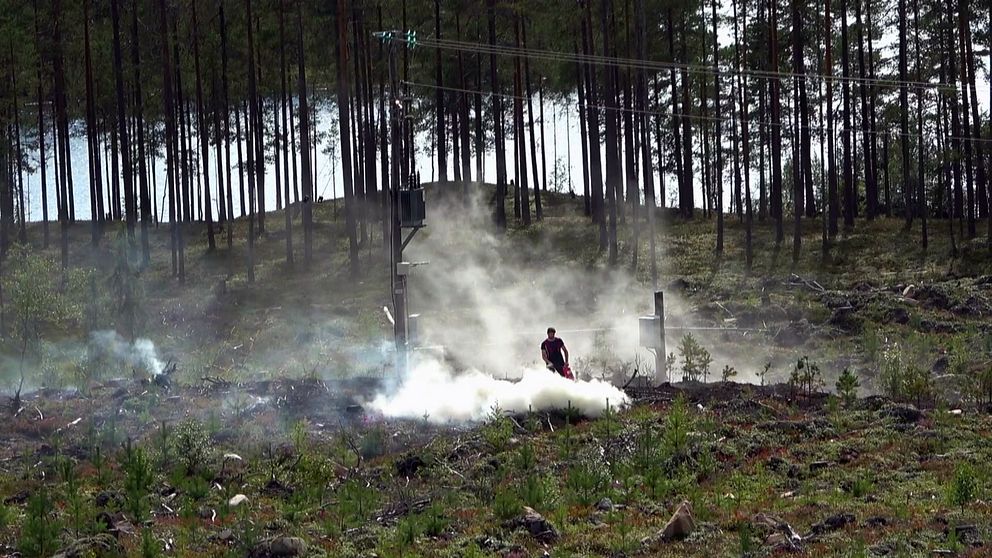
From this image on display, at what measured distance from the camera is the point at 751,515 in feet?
39.8

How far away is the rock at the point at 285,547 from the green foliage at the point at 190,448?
410 cm

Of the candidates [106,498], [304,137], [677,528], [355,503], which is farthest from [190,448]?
[304,137]

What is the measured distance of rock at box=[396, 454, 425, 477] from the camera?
1529cm

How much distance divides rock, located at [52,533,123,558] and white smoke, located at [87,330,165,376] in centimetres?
1489

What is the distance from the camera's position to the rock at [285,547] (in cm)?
1143

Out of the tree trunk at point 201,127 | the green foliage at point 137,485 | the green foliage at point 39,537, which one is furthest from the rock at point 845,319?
the tree trunk at point 201,127

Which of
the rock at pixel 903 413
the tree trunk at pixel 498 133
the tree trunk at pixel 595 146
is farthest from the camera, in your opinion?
the tree trunk at pixel 498 133

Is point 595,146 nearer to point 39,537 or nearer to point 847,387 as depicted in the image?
point 847,387

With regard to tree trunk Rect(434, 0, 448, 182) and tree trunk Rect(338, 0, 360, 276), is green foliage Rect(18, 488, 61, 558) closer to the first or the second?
tree trunk Rect(338, 0, 360, 276)

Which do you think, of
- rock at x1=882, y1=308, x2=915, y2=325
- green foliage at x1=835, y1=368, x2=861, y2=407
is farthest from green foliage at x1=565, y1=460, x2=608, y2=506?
rock at x1=882, y1=308, x2=915, y2=325

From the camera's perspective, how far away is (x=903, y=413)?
17.3 metres

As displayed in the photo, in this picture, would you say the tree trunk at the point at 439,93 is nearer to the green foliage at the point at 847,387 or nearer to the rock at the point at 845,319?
the rock at the point at 845,319

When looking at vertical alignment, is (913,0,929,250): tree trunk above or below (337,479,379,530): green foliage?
above

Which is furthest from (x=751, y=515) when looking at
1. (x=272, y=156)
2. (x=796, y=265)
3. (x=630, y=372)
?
(x=272, y=156)
